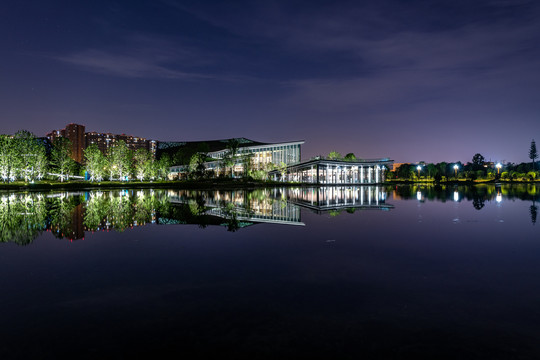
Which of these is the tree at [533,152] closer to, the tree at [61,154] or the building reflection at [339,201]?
the building reflection at [339,201]

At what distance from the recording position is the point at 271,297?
22.7 ft

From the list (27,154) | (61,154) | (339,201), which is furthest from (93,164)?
(339,201)

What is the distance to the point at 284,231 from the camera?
1573 cm

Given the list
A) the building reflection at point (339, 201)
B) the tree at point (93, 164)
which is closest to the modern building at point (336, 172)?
the building reflection at point (339, 201)

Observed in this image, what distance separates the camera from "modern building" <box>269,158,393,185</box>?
112 m

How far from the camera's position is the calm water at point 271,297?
505 centimetres

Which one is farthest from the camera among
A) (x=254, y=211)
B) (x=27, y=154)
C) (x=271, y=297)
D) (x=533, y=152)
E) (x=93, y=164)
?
(x=533, y=152)

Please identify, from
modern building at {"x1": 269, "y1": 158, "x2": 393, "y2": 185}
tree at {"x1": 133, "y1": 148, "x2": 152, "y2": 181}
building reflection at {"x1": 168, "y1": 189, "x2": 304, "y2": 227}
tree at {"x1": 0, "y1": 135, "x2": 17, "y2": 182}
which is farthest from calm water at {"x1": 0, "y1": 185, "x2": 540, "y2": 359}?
modern building at {"x1": 269, "y1": 158, "x2": 393, "y2": 185}

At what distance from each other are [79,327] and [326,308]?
4.47m

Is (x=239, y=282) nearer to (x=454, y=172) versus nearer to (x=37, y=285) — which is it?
(x=37, y=285)

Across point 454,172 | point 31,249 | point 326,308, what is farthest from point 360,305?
point 454,172

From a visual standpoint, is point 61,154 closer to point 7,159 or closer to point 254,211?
point 7,159

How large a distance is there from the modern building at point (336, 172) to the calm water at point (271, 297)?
93017mm

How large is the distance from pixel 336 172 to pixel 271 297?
117 m
